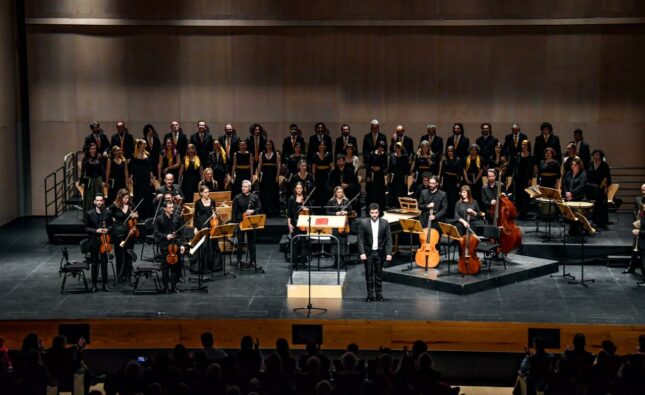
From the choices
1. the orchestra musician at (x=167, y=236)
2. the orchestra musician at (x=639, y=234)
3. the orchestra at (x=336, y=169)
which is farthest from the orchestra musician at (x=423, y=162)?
the orchestra musician at (x=167, y=236)

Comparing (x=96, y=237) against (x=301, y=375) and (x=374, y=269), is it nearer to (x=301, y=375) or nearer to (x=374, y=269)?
(x=374, y=269)

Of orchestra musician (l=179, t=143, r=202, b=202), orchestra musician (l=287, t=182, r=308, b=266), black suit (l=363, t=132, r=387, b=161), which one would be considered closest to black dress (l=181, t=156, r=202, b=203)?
orchestra musician (l=179, t=143, r=202, b=202)

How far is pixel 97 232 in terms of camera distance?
14570 millimetres

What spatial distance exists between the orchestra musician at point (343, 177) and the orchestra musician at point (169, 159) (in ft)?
8.56

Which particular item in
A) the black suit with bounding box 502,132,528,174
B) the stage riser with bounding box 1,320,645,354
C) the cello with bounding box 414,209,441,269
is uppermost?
the black suit with bounding box 502,132,528,174

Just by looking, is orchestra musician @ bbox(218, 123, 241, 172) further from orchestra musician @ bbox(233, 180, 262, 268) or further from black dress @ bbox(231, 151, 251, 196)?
orchestra musician @ bbox(233, 180, 262, 268)

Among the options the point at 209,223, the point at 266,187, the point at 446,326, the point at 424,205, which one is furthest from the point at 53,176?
the point at 446,326

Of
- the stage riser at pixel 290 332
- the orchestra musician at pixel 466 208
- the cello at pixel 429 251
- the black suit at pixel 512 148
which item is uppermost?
the black suit at pixel 512 148

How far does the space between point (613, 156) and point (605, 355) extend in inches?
434

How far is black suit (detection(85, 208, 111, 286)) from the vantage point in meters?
14.6

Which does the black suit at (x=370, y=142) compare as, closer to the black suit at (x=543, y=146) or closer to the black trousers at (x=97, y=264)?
the black suit at (x=543, y=146)

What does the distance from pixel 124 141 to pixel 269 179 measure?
2.59 m

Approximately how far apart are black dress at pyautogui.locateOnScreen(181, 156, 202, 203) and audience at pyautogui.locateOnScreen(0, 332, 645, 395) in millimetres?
7687

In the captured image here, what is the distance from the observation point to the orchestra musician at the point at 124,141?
18.6 m
